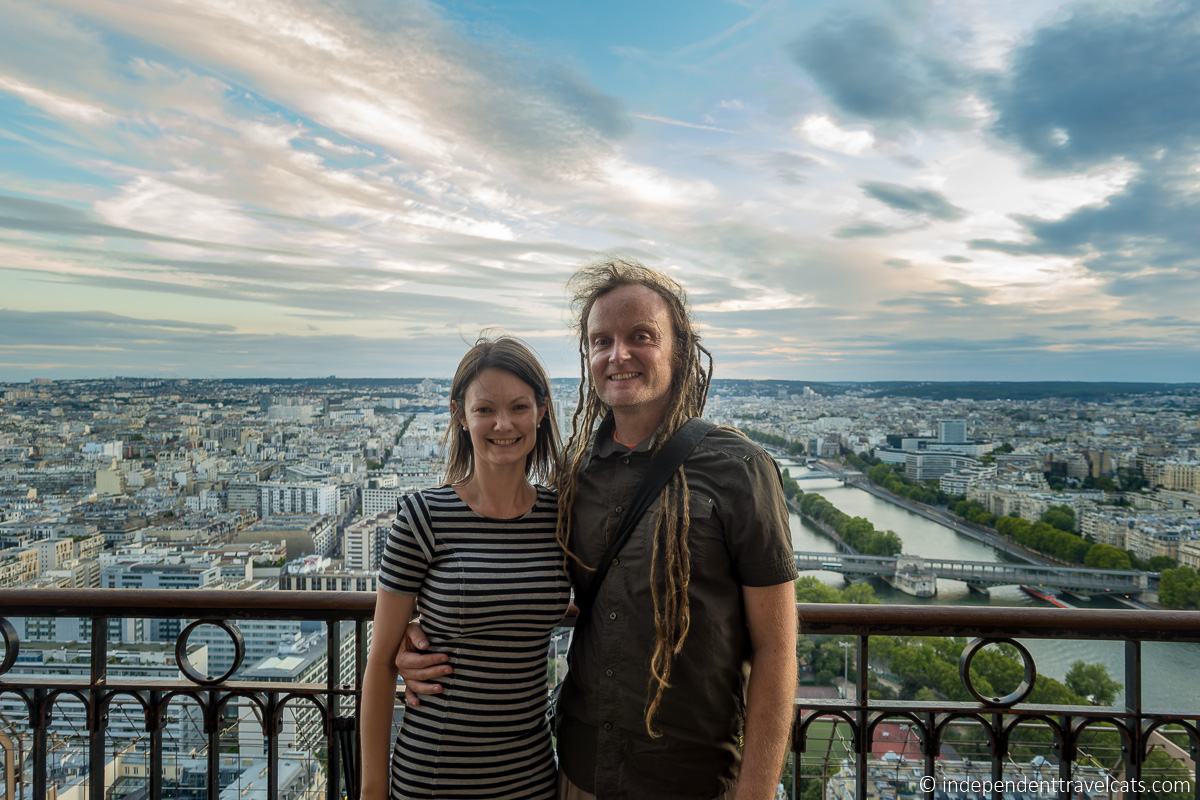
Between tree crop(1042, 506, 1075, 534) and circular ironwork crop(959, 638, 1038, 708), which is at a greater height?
circular ironwork crop(959, 638, 1038, 708)

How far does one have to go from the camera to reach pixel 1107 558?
9.52 meters

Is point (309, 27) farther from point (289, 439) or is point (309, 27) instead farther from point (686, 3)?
point (289, 439)

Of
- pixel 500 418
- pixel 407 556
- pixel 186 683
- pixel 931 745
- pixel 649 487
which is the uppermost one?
pixel 500 418

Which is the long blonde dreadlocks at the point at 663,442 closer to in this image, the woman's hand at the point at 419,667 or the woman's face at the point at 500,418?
the woman's face at the point at 500,418

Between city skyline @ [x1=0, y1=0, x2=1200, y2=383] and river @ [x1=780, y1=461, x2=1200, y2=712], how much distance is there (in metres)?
3.74

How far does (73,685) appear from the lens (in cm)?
168

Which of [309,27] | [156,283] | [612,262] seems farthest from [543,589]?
[156,283]

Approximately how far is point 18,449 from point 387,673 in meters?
9.47

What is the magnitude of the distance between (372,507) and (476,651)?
987cm

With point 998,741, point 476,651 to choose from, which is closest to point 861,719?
point 998,741

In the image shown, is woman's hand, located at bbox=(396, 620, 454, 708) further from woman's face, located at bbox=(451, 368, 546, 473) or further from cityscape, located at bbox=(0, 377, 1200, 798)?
cityscape, located at bbox=(0, 377, 1200, 798)

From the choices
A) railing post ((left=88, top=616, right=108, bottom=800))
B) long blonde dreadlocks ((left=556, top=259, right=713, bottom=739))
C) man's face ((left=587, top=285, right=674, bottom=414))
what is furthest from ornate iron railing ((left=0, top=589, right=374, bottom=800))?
man's face ((left=587, top=285, right=674, bottom=414))

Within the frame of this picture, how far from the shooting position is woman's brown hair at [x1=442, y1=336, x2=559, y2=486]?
1384mm

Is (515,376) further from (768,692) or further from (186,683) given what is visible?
(186,683)
